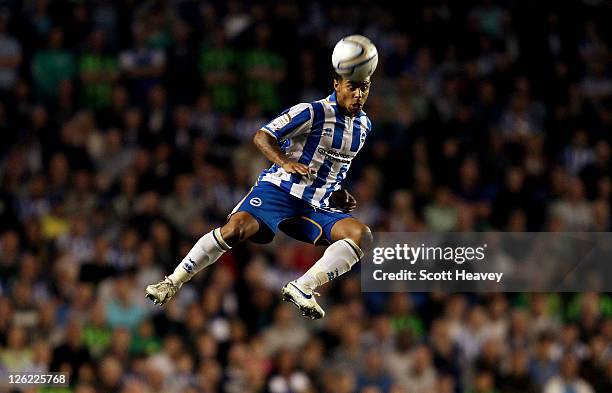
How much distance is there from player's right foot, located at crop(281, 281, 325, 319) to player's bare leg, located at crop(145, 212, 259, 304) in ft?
2.07

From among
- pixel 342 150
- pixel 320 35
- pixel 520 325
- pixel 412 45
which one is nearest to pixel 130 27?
pixel 320 35

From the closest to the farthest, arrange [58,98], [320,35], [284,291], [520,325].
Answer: [284,291], [520,325], [58,98], [320,35]

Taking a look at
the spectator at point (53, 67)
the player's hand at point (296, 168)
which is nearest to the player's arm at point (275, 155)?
the player's hand at point (296, 168)

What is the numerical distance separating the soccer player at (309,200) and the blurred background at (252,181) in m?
5.02

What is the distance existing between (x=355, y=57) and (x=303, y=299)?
1.87 metres

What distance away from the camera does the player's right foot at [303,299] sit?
8.60 m

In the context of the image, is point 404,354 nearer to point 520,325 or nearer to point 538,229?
point 520,325

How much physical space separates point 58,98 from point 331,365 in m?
5.73

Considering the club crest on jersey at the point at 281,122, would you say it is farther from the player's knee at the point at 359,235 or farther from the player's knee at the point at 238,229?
the player's knee at the point at 359,235

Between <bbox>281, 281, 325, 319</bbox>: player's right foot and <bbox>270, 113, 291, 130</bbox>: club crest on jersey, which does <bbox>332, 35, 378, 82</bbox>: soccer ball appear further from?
<bbox>281, 281, 325, 319</bbox>: player's right foot

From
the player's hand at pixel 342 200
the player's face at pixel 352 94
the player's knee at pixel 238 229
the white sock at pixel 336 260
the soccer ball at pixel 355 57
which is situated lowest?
the white sock at pixel 336 260

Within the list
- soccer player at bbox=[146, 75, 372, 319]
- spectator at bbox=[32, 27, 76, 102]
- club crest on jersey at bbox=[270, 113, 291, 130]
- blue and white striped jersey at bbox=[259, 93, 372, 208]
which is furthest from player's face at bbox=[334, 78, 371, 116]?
spectator at bbox=[32, 27, 76, 102]

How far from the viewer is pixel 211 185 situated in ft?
51.4

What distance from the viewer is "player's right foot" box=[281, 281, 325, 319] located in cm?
860
